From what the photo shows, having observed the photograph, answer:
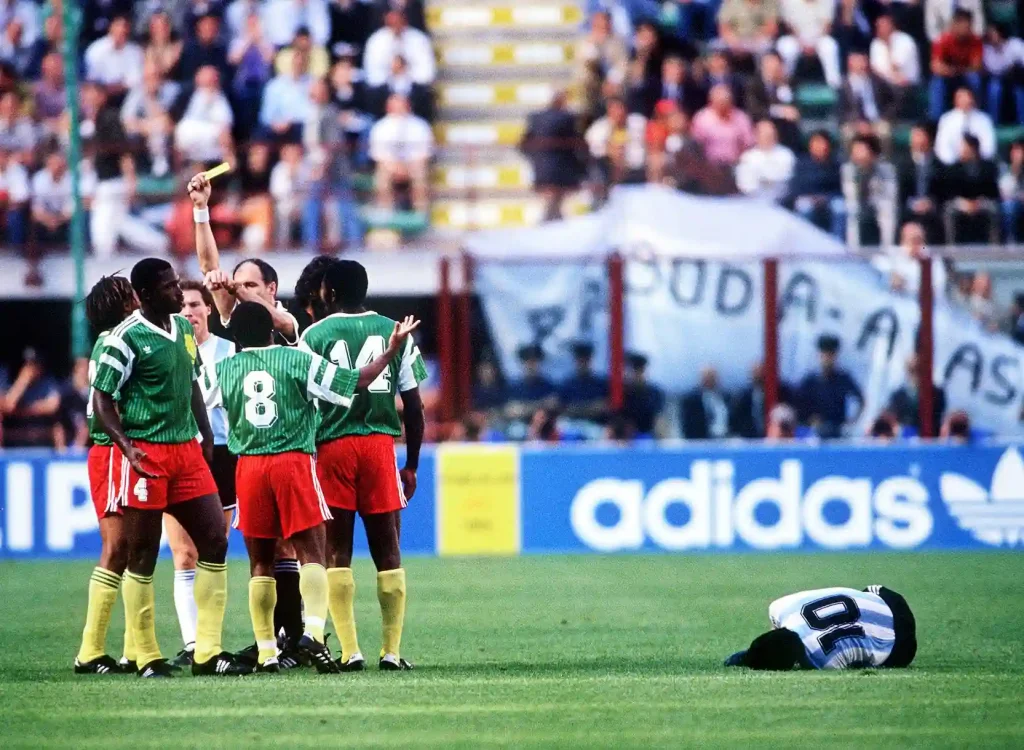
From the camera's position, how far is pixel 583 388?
18859 millimetres

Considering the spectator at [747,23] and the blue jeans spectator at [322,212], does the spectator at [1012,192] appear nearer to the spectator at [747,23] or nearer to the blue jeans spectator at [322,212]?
the spectator at [747,23]

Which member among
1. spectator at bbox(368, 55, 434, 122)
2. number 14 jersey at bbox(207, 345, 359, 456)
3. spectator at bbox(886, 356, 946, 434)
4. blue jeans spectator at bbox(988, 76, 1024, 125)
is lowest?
spectator at bbox(886, 356, 946, 434)

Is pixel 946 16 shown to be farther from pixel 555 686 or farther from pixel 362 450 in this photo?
pixel 555 686

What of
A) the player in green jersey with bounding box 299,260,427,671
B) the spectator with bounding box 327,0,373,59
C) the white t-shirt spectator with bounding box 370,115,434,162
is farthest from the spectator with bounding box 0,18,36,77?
the player in green jersey with bounding box 299,260,427,671

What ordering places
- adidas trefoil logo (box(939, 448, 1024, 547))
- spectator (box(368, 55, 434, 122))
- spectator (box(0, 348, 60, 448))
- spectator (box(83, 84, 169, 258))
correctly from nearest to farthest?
adidas trefoil logo (box(939, 448, 1024, 547)) → spectator (box(0, 348, 60, 448)) → spectator (box(83, 84, 169, 258)) → spectator (box(368, 55, 434, 122))

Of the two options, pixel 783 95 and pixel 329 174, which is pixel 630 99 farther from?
pixel 329 174

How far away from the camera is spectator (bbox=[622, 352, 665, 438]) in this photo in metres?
18.7

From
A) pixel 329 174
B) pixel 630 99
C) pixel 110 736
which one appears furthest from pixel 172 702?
pixel 630 99

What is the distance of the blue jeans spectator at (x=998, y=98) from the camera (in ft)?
69.4

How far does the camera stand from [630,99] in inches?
853

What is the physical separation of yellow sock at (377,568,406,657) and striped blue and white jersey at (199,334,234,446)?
153cm

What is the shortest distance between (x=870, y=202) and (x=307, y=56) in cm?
687

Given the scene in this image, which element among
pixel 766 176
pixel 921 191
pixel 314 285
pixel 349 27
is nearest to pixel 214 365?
pixel 314 285

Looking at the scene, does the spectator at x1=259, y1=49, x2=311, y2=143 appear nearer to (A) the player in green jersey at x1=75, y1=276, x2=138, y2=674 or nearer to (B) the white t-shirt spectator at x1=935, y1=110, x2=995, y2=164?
(B) the white t-shirt spectator at x1=935, y1=110, x2=995, y2=164
